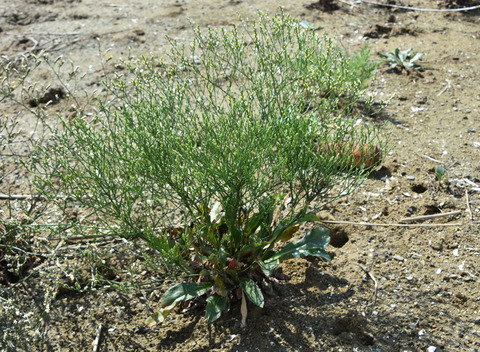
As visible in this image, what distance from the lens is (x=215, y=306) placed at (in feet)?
8.16

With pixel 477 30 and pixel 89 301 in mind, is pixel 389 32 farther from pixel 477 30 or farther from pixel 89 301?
pixel 89 301

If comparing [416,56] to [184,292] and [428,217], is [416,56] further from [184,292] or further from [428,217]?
[184,292]

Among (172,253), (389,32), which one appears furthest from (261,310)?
(389,32)

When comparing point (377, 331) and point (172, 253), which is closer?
point (172, 253)

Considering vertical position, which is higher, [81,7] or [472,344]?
[81,7]

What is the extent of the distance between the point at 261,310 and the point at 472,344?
3.60 feet

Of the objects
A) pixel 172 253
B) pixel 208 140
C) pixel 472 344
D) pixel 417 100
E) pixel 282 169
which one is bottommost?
pixel 472 344

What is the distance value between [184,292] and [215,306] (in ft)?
0.61

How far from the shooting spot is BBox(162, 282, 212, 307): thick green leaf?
2531 millimetres

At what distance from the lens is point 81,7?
6.76 metres

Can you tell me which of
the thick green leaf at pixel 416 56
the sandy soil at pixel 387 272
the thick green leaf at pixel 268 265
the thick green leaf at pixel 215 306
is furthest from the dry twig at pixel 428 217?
the thick green leaf at pixel 416 56

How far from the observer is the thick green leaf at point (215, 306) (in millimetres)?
2447

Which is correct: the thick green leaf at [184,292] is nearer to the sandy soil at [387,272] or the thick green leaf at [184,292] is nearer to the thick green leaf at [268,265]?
the sandy soil at [387,272]

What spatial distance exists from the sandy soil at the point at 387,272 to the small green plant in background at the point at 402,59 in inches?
3.4
